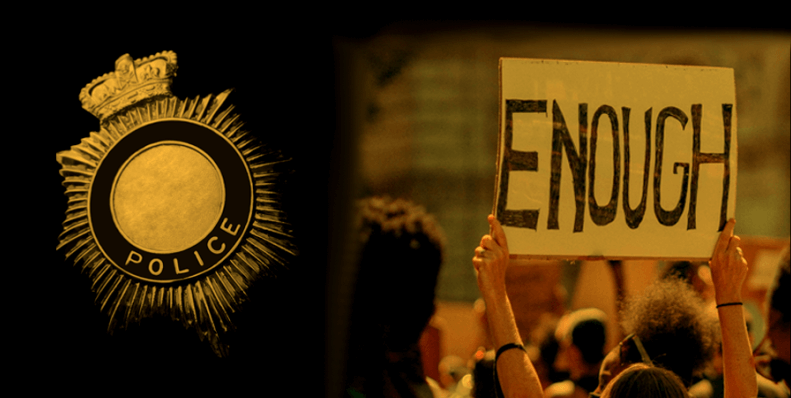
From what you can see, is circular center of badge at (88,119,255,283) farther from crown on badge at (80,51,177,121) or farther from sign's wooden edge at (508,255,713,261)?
sign's wooden edge at (508,255,713,261)

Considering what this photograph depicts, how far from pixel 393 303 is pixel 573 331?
835 mm

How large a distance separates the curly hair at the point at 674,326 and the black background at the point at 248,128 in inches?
47.9

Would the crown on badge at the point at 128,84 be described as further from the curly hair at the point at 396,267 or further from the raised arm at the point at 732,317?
the raised arm at the point at 732,317

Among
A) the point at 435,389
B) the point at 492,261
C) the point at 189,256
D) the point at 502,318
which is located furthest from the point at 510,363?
the point at 189,256

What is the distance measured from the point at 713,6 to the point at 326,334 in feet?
7.03

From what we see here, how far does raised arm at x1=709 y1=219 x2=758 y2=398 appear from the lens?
188 cm

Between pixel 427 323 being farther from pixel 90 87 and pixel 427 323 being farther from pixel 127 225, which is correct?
pixel 90 87

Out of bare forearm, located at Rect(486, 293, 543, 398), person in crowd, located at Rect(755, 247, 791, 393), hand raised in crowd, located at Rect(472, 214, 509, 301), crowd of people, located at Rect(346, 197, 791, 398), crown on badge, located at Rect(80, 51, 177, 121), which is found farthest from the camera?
person in crowd, located at Rect(755, 247, 791, 393)

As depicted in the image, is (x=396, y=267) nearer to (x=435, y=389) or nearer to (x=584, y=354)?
(x=435, y=389)

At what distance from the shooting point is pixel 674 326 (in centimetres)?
217

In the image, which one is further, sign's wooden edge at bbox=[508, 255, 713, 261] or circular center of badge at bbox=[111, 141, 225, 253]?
circular center of badge at bbox=[111, 141, 225, 253]

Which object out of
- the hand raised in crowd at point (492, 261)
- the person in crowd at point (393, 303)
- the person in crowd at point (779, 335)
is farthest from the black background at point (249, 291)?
the person in crowd at point (779, 335)

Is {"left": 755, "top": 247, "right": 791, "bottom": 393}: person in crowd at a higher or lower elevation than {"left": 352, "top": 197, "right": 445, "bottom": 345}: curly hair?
lower

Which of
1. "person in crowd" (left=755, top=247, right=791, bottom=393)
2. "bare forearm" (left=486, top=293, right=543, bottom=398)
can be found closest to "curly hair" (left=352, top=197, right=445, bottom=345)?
"bare forearm" (left=486, top=293, right=543, bottom=398)
